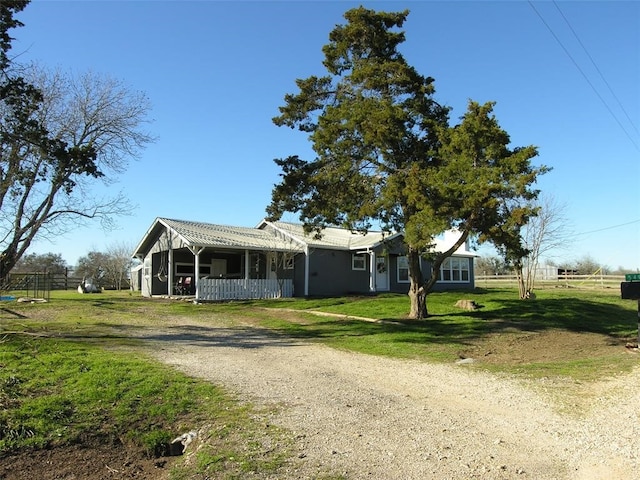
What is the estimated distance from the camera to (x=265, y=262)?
27.4 metres

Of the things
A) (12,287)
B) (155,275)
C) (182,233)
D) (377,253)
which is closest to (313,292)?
(377,253)

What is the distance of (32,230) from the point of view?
17141mm

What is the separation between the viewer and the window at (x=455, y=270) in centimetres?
3431

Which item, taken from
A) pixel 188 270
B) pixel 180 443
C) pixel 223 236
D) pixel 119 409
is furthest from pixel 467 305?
pixel 188 270

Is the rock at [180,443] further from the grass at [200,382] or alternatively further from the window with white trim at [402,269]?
the window with white trim at [402,269]

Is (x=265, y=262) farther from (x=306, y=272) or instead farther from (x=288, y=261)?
(x=306, y=272)

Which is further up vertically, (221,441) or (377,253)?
(377,253)

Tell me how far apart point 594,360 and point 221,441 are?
8.49 m

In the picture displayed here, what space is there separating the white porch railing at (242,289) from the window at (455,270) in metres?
13.1

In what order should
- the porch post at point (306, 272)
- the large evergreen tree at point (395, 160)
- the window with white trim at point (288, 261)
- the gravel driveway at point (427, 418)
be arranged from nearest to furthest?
the gravel driveway at point (427, 418) < the large evergreen tree at point (395, 160) < the porch post at point (306, 272) < the window with white trim at point (288, 261)

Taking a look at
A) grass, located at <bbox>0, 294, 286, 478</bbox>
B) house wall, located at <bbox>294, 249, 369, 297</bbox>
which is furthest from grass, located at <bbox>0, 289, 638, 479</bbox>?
house wall, located at <bbox>294, 249, 369, 297</bbox>

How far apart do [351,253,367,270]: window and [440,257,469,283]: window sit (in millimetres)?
7552

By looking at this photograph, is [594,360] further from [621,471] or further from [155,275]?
[155,275]

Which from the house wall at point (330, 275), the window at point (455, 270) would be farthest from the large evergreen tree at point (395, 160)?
the window at point (455, 270)
